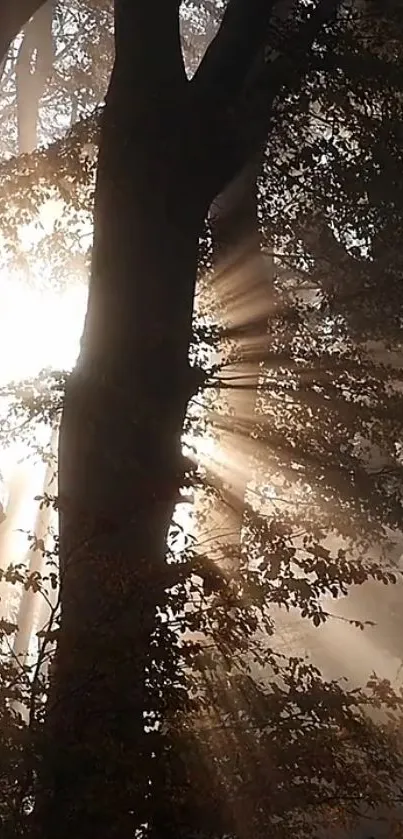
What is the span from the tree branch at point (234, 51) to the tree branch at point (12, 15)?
1210 mm

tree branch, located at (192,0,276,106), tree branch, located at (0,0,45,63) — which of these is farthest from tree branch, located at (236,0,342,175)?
tree branch, located at (0,0,45,63)

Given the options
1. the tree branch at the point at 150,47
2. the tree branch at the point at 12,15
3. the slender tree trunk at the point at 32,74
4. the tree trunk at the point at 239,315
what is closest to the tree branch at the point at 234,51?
the tree branch at the point at 150,47

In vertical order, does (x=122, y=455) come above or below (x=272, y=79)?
below

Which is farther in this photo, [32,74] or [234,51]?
[32,74]

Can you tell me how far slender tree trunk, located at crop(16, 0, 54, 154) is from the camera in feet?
44.7

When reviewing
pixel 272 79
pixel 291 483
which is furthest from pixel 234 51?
pixel 291 483

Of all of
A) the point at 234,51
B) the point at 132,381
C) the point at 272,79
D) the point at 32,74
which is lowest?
the point at 132,381

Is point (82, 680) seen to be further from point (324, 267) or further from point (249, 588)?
point (324, 267)

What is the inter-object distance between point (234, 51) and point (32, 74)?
973 cm

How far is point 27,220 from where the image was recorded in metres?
6.75

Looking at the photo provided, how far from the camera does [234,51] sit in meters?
5.61

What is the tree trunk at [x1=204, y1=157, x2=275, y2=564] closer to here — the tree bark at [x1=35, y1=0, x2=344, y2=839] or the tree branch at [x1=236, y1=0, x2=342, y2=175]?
the tree branch at [x1=236, y1=0, x2=342, y2=175]

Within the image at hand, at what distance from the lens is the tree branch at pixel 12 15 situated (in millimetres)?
5777

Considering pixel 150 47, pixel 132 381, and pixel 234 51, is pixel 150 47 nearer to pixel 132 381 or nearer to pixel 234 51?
pixel 234 51
